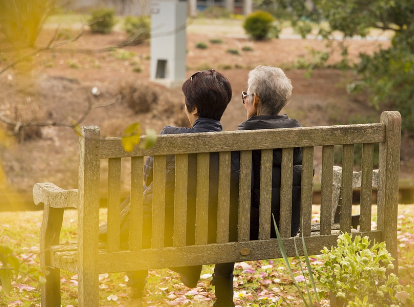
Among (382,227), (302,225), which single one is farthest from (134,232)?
(382,227)


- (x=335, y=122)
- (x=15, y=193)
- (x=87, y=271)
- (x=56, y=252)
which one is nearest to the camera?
(x=87, y=271)

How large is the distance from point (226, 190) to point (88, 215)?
64 cm

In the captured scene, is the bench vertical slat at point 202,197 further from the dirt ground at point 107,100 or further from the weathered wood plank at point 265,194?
the dirt ground at point 107,100

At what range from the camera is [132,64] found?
16.4m

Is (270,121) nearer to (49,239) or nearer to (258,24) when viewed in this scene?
(49,239)

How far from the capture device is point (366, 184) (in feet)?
10.9

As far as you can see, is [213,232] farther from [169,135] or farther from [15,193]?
[15,193]

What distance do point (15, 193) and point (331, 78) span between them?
30.1ft

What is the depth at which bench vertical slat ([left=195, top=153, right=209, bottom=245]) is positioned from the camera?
2990 mm

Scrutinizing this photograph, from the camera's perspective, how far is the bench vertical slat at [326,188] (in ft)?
10.5

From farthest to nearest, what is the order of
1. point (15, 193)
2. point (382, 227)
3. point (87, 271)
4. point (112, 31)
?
point (112, 31) < point (15, 193) < point (382, 227) < point (87, 271)

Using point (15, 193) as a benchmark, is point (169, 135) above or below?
above

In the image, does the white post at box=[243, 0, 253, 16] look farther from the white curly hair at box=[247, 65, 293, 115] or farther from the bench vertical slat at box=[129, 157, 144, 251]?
the bench vertical slat at box=[129, 157, 144, 251]

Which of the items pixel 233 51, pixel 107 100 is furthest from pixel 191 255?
pixel 233 51
